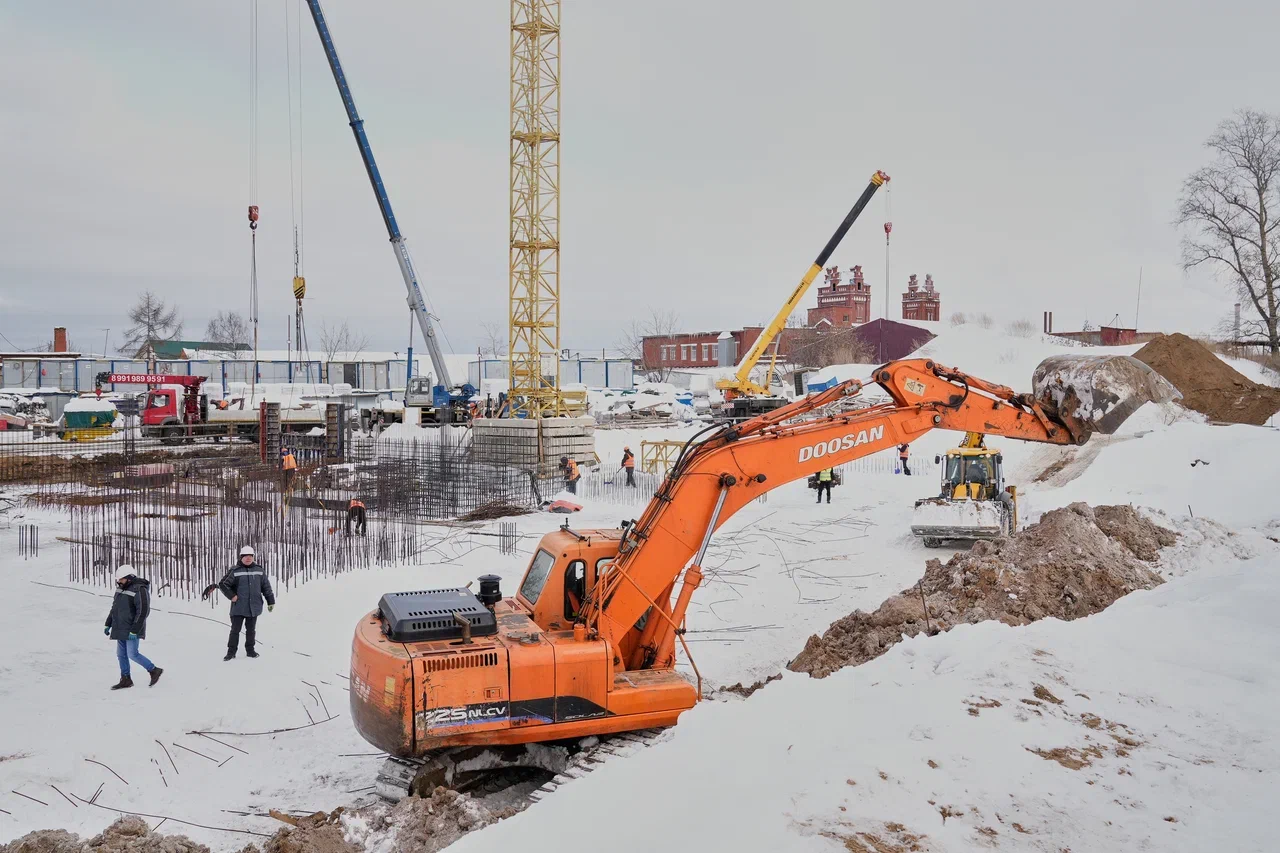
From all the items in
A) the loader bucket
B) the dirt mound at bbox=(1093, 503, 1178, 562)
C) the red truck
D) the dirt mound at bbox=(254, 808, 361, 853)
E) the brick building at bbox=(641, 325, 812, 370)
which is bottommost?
the dirt mound at bbox=(254, 808, 361, 853)

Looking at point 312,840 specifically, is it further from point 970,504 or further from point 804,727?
point 970,504

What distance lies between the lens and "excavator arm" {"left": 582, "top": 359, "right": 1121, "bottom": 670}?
25.0ft

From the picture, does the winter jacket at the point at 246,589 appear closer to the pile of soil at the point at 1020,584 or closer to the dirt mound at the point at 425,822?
the dirt mound at the point at 425,822

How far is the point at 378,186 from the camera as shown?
3316 centimetres

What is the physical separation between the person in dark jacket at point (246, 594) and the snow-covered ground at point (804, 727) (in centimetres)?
32

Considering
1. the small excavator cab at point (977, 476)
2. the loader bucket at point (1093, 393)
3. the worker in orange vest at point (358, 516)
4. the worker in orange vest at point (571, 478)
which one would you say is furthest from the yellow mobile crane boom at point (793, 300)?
the loader bucket at point (1093, 393)

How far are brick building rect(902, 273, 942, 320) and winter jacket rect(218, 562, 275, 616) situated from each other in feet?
203

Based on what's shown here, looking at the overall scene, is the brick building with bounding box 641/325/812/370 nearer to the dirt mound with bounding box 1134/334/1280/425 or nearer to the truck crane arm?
the truck crane arm

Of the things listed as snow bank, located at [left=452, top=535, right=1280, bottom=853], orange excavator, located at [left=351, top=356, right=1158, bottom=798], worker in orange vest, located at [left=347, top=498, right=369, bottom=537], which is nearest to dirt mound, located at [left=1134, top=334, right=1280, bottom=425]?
orange excavator, located at [left=351, top=356, right=1158, bottom=798]

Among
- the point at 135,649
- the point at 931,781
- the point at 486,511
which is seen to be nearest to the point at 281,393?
the point at 486,511

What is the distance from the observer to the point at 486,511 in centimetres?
1984

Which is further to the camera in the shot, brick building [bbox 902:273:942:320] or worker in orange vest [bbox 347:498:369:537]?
brick building [bbox 902:273:942:320]

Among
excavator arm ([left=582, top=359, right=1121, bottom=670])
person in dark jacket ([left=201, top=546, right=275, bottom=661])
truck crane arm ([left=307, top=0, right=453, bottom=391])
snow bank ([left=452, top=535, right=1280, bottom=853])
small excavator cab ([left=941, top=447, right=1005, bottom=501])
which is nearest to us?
snow bank ([left=452, top=535, right=1280, bottom=853])

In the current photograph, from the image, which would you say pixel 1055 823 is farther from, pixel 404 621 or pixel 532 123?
pixel 532 123
